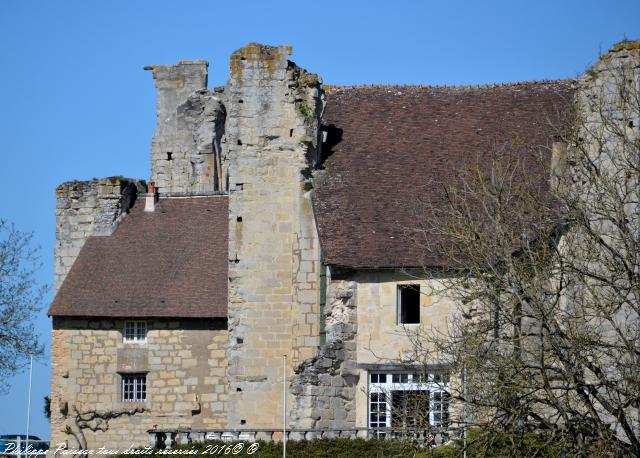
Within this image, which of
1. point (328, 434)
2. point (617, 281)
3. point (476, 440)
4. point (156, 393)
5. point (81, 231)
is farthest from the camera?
point (81, 231)

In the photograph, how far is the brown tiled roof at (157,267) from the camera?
36000 millimetres

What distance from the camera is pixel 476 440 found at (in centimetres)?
2108

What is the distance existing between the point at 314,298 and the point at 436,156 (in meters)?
4.06

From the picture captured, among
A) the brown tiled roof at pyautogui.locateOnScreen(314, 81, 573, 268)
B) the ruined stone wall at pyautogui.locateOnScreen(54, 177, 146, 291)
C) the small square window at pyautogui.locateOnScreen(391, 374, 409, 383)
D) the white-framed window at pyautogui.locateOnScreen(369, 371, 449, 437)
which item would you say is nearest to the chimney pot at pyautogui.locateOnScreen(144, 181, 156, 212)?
A: the ruined stone wall at pyautogui.locateOnScreen(54, 177, 146, 291)

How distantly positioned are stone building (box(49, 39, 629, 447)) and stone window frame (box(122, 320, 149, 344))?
0.03 metres

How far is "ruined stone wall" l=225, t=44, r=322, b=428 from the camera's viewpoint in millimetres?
30344

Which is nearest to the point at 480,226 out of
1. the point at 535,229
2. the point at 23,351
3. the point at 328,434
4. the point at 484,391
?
the point at 535,229

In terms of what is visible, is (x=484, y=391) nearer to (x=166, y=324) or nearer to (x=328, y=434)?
(x=328, y=434)

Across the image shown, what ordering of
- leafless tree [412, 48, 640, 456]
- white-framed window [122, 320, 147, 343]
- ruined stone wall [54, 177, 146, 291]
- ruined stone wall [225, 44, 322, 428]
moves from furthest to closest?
ruined stone wall [54, 177, 146, 291]
white-framed window [122, 320, 147, 343]
ruined stone wall [225, 44, 322, 428]
leafless tree [412, 48, 640, 456]

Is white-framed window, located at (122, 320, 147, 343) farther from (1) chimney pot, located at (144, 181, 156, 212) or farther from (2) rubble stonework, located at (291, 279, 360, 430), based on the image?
(2) rubble stonework, located at (291, 279, 360, 430)

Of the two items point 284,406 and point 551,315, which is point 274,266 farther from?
point 551,315

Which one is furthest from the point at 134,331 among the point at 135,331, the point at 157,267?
the point at 157,267

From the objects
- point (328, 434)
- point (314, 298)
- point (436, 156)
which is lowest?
point (328, 434)

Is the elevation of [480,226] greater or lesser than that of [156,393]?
greater
